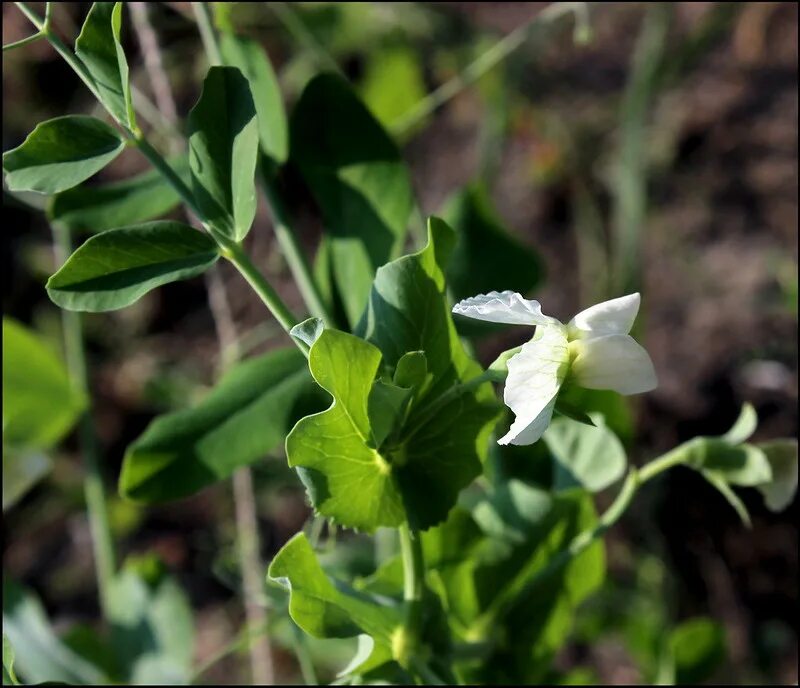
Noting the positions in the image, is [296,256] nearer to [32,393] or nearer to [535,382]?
[535,382]

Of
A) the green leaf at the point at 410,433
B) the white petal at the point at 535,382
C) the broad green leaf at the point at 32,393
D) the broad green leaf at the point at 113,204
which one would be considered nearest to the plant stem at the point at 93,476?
the broad green leaf at the point at 32,393

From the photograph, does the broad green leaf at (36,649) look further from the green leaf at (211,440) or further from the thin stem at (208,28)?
the thin stem at (208,28)

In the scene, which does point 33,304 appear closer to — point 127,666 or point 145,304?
point 145,304

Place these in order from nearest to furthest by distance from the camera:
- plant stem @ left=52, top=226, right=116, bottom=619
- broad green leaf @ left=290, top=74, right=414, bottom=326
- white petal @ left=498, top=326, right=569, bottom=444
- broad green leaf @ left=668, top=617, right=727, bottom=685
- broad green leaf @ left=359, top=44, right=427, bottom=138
→ 1. white petal @ left=498, top=326, right=569, bottom=444
2. broad green leaf @ left=290, top=74, right=414, bottom=326
3. broad green leaf @ left=668, top=617, right=727, bottom=685
4. plant stem @ left=52, top=226, right=116, bottom=619
5. broad green leaf @ left=359, top=44, right=427, bottom=138

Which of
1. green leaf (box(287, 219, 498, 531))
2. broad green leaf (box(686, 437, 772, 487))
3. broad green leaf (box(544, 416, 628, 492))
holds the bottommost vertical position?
broad green leaf (box(544, 416, 628, 492))

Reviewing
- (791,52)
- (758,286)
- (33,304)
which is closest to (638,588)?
(758,286)

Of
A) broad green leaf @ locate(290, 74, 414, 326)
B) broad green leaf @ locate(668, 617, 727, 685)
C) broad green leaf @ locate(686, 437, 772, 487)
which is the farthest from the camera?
broad green leaf @ locate(668, 617, 727, 685)

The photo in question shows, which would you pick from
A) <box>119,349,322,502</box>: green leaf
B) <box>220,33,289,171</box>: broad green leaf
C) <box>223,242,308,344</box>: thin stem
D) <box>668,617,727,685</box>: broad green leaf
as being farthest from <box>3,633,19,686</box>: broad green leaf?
<box>668,617,727,685</box>: broad green leaf

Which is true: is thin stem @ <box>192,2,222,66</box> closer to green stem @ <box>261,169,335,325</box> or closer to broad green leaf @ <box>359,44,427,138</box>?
green stem @ <box>261,169,335,325</box>

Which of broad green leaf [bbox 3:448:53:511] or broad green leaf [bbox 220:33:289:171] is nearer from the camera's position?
broad green leaf [bbox 220:33:289:171]
